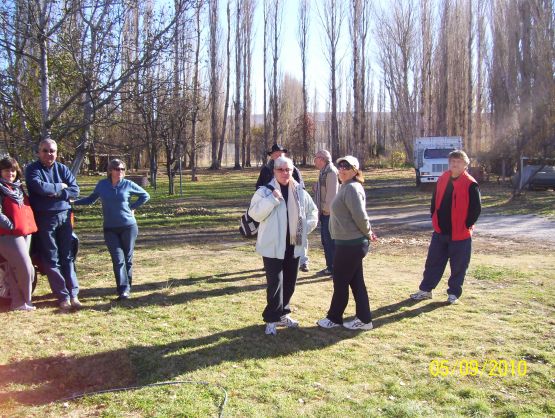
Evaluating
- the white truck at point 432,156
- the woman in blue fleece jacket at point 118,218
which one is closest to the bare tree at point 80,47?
the woman in blue fleece jacket at point 118,218

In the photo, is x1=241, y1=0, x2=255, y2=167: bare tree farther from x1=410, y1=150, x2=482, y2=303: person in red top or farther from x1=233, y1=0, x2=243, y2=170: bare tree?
x1=410, y1=150, x2=482, y2=303: person in red top

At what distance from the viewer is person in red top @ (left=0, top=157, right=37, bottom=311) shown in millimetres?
5043

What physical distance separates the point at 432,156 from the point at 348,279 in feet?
65.0

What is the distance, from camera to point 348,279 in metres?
4.89

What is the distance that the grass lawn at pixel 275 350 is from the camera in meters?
3.50

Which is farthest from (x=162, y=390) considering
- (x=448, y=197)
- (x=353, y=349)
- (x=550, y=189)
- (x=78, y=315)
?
(x=550, y=189)

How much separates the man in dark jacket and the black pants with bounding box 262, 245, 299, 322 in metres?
2.31

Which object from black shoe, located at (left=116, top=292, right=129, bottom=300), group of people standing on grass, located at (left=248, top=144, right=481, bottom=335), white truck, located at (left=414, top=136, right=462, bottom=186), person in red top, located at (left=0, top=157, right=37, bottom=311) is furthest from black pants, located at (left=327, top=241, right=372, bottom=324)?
white truck, located at (left=414, top=136, right=462, bottom=186)

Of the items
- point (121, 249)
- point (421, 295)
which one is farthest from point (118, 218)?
point (421, 295)

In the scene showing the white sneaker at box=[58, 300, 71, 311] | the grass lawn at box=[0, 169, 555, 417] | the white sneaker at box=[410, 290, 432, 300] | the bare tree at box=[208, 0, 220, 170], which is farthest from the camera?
the bare tree at box=[208, 0, 220, 170]

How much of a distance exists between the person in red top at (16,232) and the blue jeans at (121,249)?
32.4 inches

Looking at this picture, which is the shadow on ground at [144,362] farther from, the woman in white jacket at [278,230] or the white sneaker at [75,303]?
the white sneaker at [75,303]

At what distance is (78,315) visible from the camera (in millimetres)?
5344

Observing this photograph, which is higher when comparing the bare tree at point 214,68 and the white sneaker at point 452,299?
the bare tree at point 214,68
